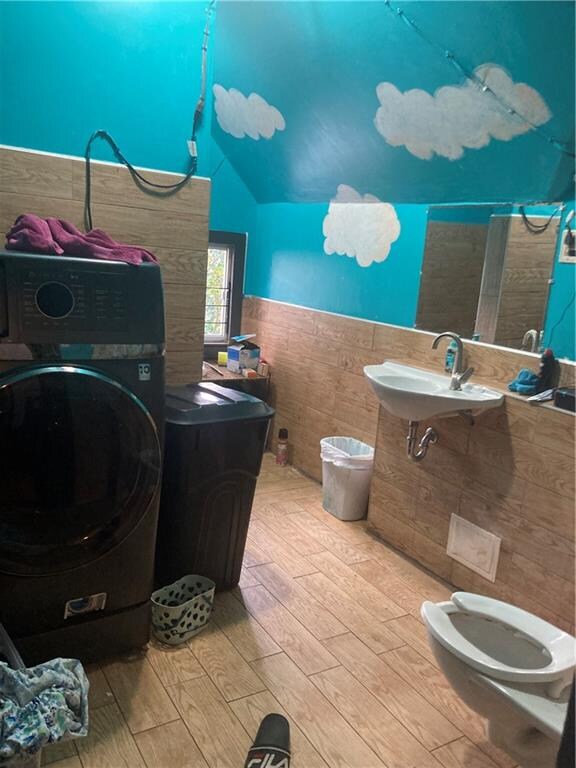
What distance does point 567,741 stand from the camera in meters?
0.63

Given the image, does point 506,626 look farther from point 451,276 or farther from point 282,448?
point 282,448

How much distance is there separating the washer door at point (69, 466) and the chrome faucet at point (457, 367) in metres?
1.24

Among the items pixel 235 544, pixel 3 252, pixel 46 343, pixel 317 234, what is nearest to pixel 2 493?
pixel 46 343

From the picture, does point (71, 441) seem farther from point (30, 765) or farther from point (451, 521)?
point (451, 521)

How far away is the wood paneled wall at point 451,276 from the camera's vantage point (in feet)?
8.31

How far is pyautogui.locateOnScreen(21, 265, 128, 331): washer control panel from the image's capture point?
153 cm

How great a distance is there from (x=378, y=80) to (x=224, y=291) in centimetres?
204

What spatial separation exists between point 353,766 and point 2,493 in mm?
1227

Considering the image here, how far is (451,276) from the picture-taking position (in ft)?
8.75

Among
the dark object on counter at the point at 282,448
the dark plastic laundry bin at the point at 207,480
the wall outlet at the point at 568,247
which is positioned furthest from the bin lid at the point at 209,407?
the dark object on counter at the point at 282,448

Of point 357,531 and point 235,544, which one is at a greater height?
point 235,544

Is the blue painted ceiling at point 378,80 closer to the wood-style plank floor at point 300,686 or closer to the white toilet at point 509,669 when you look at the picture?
the white toilet at point 509,669

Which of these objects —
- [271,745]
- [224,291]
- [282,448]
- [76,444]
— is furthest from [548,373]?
[224,291]

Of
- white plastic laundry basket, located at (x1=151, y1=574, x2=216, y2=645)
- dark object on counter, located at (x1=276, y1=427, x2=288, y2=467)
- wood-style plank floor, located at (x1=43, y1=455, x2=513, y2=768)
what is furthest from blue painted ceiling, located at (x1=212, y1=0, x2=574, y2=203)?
white plastic laundry basket, located at (x1=151, y1=574, x2=216, y2=645)
